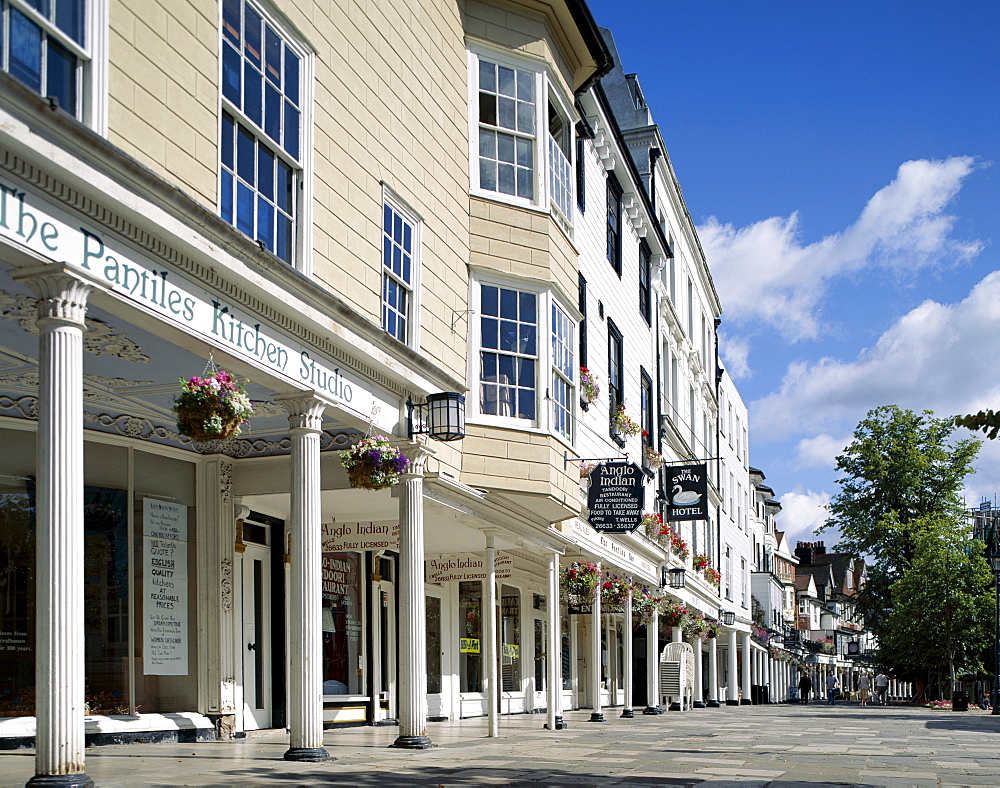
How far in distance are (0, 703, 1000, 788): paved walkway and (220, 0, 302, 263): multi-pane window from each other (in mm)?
4595

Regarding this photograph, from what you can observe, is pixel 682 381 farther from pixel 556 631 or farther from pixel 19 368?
pixel 19 368

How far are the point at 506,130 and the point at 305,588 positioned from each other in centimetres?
828

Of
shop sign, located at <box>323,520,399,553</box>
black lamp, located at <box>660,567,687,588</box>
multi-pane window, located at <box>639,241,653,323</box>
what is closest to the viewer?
shop sign, located at <box>323,520,399,553</box>

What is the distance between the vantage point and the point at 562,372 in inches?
687

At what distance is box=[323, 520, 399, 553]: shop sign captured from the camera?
15.8 metres

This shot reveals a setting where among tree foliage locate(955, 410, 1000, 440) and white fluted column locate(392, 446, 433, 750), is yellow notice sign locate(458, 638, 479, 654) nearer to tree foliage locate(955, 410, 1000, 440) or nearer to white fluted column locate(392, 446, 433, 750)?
white fluted column locate(392, 446, 433, 750)

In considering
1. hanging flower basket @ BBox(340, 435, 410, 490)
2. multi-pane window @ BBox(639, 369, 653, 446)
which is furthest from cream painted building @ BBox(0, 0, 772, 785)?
multi-pane window @ BBox(639, 369, 653, 446)

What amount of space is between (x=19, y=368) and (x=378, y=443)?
141 inches

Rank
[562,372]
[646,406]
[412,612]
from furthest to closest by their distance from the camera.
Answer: [646,406] → [562,372] → [412,612]

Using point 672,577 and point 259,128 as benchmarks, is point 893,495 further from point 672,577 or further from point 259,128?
point 259,128

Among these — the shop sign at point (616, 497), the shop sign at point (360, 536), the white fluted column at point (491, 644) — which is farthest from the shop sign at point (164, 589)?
the shop sign at point (616, 497)

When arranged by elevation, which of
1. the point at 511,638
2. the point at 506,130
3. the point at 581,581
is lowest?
the point at 511,638

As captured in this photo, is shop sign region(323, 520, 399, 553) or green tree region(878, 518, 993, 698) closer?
shop sign region(323, 520, 399, 553)

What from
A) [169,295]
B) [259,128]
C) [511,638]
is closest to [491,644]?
[259,128]
